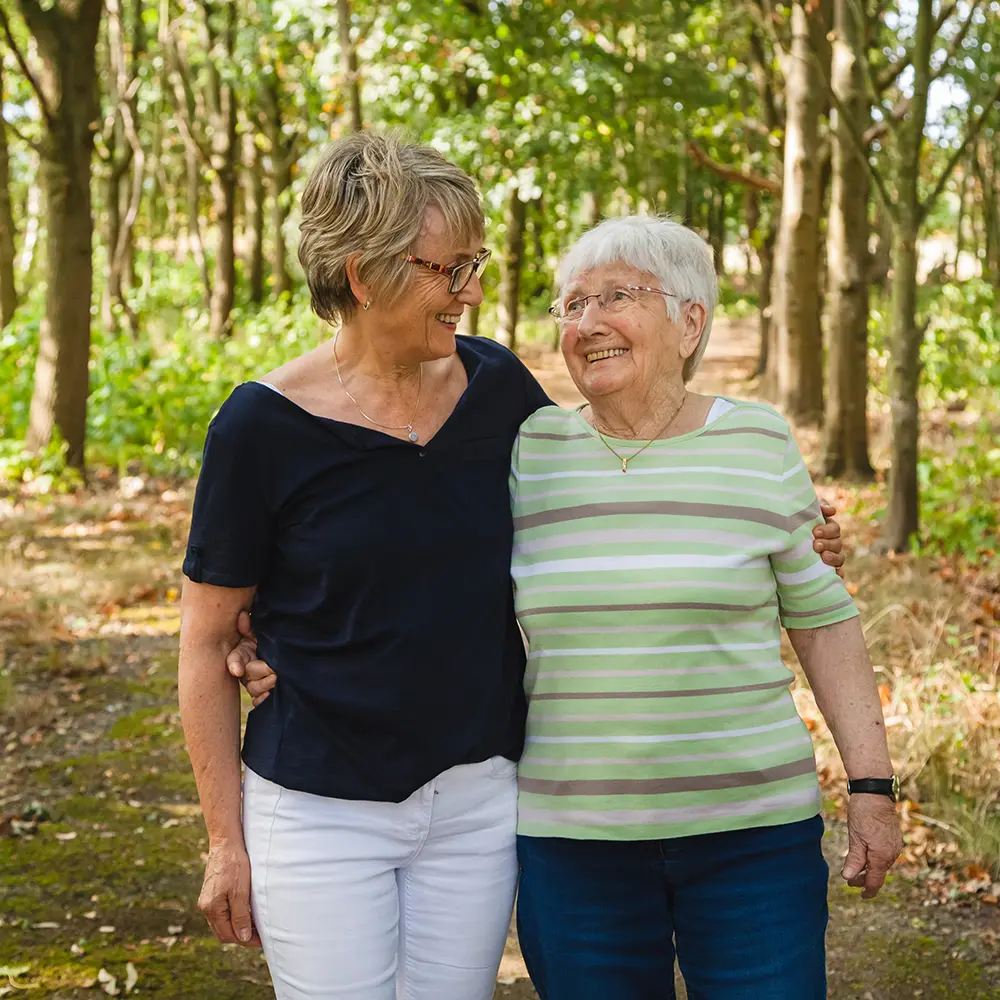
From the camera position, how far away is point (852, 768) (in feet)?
7.50

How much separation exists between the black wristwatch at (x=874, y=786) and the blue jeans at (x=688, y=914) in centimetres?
11

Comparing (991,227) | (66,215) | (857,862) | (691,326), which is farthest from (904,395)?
(991,227)

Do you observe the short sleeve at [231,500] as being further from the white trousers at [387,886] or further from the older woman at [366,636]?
the white trousers at [387,886]

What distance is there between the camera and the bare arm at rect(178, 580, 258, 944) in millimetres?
2211

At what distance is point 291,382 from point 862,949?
2.53 m

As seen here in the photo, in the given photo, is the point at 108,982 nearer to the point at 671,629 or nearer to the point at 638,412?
the point at 671,629

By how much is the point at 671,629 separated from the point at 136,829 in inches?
116

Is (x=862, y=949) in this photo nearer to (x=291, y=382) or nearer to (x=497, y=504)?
(x=497, y=504)

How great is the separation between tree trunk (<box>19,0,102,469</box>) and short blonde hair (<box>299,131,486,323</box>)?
8167mm

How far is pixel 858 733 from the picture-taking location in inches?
89.8

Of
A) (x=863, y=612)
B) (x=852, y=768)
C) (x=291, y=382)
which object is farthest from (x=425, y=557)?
(x=863, y=612)

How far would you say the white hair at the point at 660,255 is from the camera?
94.0 inches

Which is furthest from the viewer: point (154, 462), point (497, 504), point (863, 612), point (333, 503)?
point (154, 462)

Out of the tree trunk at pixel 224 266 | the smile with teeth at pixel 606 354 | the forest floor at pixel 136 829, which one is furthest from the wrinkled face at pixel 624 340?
the tree trunk at pixel 224 266
